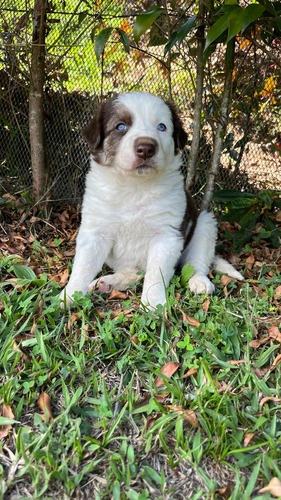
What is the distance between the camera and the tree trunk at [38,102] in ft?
14.9

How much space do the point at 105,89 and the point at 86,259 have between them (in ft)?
8.28

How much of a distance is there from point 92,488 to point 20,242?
3.03 metres

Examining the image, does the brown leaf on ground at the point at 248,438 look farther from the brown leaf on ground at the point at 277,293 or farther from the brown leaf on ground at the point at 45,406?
the brown leaf on ground at the point at 277,293

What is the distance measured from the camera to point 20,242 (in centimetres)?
464

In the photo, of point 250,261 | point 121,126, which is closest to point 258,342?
point 250,261

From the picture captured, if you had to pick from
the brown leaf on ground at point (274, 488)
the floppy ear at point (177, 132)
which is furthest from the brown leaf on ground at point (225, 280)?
the brown leaf on ground at point (274, 488)

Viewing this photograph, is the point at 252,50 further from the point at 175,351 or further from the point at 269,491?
the point at 269,491

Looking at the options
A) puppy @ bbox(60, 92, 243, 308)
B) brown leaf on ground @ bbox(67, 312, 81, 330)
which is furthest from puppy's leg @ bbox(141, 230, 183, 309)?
brown leaf on ground @ bbox(67, 312, 81, 330)

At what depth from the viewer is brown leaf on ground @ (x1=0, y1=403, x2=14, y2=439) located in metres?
2.20

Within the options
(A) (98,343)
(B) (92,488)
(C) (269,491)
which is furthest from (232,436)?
(A) (98,343)

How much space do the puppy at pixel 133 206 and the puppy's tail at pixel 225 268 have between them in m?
0.03

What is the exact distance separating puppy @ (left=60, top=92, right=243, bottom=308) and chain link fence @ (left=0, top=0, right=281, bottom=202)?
4.07 feet

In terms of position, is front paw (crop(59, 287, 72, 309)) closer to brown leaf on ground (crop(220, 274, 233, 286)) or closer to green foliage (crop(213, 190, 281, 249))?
brown leaf on ground (crop(220, 274, 233, 286))

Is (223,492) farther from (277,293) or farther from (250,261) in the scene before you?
(250,261)
